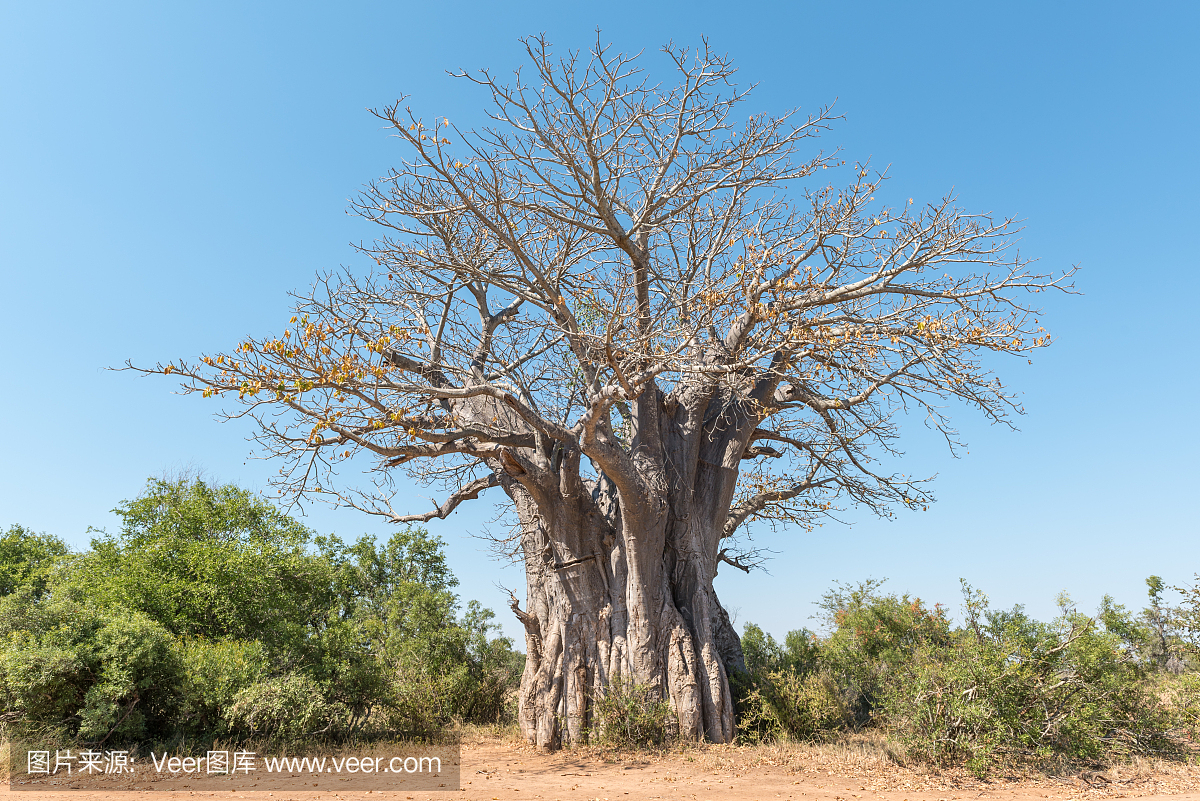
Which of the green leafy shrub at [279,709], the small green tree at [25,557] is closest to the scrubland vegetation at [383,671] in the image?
the green leafy shrub at [279,709]

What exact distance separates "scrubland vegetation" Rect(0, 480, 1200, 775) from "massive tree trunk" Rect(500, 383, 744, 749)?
435 millimetres

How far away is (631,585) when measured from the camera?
29.6 feet

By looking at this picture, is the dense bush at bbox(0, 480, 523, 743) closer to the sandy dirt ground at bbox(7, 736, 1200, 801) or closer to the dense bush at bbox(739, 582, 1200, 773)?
the sandy dirt ground at bbox(7, 736, 1200, 801)

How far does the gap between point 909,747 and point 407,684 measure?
7.32 m

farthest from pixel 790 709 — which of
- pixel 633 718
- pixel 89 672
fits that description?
pixel 89 672

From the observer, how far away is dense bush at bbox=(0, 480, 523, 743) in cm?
763

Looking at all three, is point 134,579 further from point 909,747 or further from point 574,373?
point 909,747

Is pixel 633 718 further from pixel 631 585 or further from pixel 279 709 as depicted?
pixel 279 709

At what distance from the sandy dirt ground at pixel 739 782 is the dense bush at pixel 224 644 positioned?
1.23 metres

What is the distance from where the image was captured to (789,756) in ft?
25.2

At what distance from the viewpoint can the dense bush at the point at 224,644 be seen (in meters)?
7.63

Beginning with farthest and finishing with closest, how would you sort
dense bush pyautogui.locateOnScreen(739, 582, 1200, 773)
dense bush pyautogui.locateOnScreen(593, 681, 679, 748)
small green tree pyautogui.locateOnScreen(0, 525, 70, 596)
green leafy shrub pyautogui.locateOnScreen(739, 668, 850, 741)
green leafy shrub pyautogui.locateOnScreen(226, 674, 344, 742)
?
small green tree pyautogui.locateOnScreen(0, 525, 70, 596) → green leafy shrub pyautogui.locateOnScreen(739, 668, 850, 741) → dense bush pyautogui.locateOnScreen(593, 681, 679, 748) → green leafy shrub pyautogui.locateOnScreen(226, 674, 344, 742) → dense bush pyautogui.locateOnScreen(739, 582, 1200, 773)

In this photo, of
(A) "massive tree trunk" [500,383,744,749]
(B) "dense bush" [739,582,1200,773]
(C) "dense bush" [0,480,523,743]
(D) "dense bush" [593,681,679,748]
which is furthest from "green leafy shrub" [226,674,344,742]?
(B) "dense bush" [739,582,1200,773]

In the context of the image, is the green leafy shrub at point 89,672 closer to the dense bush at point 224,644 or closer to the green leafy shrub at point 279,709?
the dense bush at point 224,644
